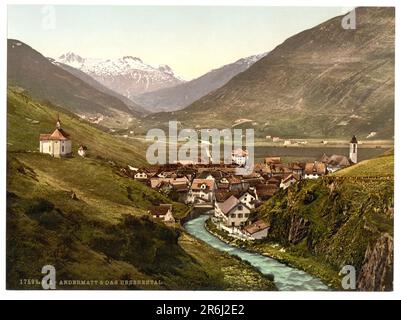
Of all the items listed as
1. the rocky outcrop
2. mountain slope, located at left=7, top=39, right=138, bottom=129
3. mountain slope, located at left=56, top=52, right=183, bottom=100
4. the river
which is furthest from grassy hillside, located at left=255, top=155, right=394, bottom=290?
mountain slope, located at left=7, top=39, right=138, bottom=129

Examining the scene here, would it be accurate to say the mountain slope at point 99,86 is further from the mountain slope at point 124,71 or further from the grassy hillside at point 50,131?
the grassy hillside at point 50,131

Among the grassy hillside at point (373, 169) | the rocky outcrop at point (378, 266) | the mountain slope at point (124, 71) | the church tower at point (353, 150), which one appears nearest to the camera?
the rocky outcrop at point (378, 266)

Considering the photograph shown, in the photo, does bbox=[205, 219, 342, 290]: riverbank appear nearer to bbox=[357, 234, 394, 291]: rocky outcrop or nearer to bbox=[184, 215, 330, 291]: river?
bbox=[184, 215, 330, 291]: river

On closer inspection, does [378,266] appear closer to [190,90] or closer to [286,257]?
[286,257]

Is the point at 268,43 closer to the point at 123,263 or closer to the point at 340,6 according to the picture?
the point at 340,6

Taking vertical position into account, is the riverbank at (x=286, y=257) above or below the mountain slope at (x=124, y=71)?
below

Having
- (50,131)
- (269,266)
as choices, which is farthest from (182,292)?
(50,131)

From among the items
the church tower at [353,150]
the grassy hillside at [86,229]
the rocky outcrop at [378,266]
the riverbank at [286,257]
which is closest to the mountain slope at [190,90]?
the grassy hillside at [86,229]

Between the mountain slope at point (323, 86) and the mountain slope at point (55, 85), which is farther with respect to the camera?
the mountain slope at point (323, 86)
